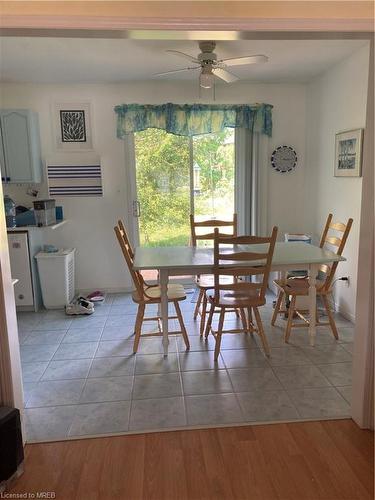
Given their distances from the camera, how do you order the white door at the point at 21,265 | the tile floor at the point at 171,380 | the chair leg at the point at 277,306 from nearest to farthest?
the tile floor at the point at 171,380 → the chair leg at the point at 277,306 → the white door at the point at 21,265

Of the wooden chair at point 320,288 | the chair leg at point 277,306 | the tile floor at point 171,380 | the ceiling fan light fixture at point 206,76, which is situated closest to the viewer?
the tile floor at point 171,380

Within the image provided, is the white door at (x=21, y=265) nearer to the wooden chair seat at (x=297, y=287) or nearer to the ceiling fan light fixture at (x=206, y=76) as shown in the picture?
the ceiling fan light fixture at (x=206, y=76)

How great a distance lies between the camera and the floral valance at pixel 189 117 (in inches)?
Result: 167

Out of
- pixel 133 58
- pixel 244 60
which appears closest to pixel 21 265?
pixel 133 58

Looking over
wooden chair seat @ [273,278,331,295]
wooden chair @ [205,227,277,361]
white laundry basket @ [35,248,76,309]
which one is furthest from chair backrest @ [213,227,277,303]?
white laundry basket @ [35,248,76,309]

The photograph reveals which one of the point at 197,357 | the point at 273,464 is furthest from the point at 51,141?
the point at 273,464

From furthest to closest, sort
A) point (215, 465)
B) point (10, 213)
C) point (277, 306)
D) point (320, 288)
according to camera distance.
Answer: point (10, 213), point (277, 306), point (320, 288), point (215, 465)

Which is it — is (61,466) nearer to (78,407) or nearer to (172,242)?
(78,407)

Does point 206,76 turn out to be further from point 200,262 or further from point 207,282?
point 207,282

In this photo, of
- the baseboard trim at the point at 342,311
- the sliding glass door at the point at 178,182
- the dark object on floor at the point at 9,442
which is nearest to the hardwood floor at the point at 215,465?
the dark object on floor at the point at 9,442

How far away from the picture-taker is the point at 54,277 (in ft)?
13.5

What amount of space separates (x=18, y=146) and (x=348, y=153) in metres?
3.30

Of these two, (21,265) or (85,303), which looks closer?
(21,265)

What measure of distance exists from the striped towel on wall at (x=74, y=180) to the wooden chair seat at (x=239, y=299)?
2.09 m
